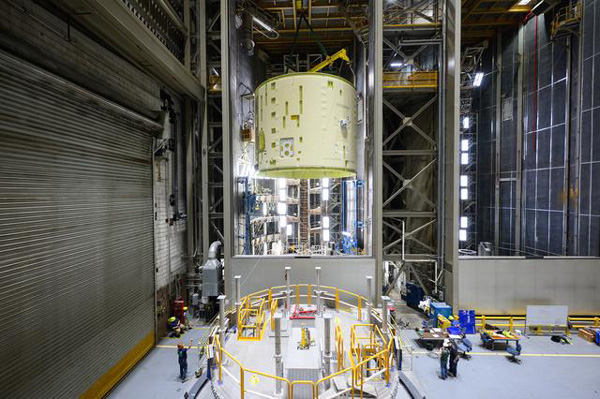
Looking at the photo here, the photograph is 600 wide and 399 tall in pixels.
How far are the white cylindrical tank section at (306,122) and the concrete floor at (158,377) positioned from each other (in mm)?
7156

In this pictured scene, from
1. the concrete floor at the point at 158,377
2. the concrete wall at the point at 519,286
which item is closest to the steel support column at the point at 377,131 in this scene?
the concrete wall at the point at 519,286

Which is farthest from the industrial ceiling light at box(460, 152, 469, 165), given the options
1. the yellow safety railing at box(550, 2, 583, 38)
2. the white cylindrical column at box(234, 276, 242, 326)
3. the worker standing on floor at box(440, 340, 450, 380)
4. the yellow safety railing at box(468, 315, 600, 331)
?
the white cylindrical column at box(234, 276, 242, 326)

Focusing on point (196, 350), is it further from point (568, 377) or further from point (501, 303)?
point (501, 303)

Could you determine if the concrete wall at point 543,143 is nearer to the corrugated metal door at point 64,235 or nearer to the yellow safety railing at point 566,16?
the yellow safety railing at point 566,16

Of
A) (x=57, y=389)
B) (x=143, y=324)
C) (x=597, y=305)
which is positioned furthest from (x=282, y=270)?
(x=597, y=305)

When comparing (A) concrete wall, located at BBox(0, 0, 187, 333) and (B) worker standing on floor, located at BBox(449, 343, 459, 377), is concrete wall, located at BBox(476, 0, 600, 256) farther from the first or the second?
(A) concrete wall, located at BBox(0, 0, 187, 333)

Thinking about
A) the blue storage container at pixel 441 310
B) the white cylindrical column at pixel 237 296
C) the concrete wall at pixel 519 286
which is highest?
the white cylindrical column at pixel 237 296

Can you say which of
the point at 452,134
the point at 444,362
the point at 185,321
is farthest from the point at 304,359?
the point at 452,134

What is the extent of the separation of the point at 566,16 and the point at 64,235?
22970 mm

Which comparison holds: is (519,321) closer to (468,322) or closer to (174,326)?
Answer: (468,322)

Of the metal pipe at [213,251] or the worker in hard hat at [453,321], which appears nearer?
the worker in hard hat at [453,321]

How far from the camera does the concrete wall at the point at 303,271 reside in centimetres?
1146

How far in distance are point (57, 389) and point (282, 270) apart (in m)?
7.28

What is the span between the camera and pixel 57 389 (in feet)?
21.6
